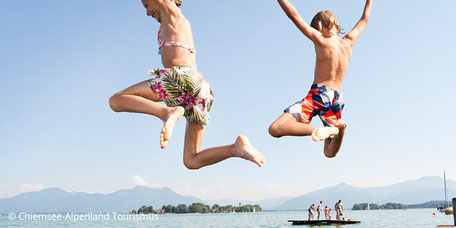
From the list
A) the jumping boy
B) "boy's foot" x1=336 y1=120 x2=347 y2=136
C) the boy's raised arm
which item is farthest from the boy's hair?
"boy's foot" x1=336 y1=120 x2=347 y2=136

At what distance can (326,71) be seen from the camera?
6512 mm

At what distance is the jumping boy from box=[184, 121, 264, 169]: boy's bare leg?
1.02m

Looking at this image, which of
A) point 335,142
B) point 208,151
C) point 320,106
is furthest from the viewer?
point 335,142

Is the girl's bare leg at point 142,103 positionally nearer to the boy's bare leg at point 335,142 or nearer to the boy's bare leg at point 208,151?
the boy's bare leg at point 208,151

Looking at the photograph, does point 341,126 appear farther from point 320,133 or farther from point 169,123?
point 169,123

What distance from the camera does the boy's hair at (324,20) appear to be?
6516 mm

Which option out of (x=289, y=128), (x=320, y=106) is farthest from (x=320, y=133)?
(x=320, y=106)

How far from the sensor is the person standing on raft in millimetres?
5453

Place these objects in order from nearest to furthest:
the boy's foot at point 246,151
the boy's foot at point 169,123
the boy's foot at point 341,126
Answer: the boy's foot at point 169,123 < the boy's foot at point 246,151 < the boy's foot at point 341,126

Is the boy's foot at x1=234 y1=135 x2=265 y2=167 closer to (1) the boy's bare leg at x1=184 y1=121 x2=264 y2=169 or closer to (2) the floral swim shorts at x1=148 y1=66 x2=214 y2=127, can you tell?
(1) the boy's bare leg at x1=184 y1=121 x2=264 y2=169

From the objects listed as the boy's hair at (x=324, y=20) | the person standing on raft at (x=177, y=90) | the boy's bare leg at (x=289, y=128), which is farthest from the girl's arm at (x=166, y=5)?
the boy's hair at (x=324, y=20)

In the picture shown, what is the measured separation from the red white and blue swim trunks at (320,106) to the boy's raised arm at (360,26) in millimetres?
847

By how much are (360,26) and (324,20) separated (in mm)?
638

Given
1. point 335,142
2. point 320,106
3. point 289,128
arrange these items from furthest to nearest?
point 335,142 < point 320,106 < point 289,128
